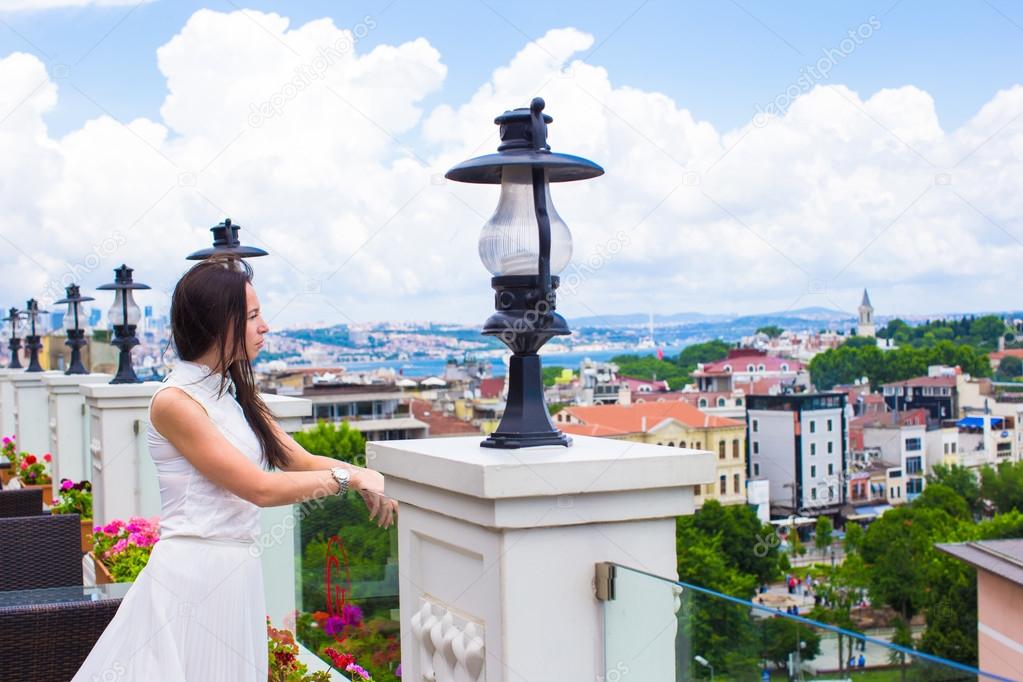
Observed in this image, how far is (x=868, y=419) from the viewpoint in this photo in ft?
308

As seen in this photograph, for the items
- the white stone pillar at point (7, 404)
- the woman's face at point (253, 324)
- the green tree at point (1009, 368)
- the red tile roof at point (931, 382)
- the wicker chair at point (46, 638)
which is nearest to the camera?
the woman's face at point (253, 324)

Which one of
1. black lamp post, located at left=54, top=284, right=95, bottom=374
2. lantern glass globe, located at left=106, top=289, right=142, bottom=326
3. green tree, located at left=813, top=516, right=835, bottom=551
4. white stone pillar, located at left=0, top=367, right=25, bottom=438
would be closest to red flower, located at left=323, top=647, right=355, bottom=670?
lantern glass globe, located at left=106, top=289, right=142, bottom=326

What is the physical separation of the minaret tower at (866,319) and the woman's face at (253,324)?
12424 centimetres

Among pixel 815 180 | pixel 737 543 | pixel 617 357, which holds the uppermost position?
pixel 815 180

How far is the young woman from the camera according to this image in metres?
1.74

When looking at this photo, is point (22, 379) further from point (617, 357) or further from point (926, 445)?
point (617, 357)

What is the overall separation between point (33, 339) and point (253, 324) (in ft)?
28.5

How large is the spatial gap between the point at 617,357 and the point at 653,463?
132549 mm

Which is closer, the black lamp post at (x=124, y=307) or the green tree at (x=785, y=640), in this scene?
Answer: the green tree at (x=785, y=640)

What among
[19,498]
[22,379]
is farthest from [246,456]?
[22,379]

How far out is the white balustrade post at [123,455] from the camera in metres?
4.77

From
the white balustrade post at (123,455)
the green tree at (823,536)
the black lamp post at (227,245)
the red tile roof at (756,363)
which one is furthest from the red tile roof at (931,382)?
the black lamp post at (227,245)

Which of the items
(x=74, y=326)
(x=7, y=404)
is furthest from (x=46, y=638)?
(x=7, y=404)

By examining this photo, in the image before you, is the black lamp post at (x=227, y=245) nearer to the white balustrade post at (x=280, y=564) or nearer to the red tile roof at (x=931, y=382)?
the white balustrade post at (x=280, y=564)
